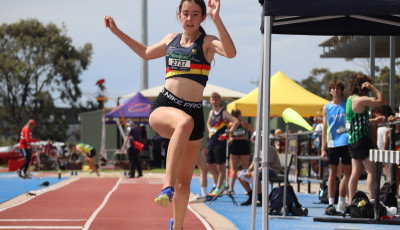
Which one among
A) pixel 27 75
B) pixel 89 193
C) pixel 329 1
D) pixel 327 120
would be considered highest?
pixel 27 75

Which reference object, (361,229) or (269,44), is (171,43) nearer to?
(269,44)

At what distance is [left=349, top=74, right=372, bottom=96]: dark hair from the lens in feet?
31.7

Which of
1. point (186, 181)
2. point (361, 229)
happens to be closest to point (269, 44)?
point (186, 181)

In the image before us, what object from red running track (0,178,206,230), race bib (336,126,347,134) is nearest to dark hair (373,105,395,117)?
race bib (336,126,347,134)

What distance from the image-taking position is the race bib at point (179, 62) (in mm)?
5633

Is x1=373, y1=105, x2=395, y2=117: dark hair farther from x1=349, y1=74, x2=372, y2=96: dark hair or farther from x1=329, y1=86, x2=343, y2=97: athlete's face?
x1=349, y1=74, x2=372, y2=96: dark hair

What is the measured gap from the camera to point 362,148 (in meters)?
9.55

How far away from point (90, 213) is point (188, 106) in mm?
5037

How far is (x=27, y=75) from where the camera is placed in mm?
53531

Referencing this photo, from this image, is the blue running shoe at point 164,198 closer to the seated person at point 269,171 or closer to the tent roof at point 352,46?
the seated person at point 269,171

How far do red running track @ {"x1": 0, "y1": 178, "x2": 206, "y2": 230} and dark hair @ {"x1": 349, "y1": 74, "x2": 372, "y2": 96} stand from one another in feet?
9.70

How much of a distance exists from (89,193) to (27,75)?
40.6 meters

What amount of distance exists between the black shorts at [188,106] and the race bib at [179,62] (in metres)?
0.22

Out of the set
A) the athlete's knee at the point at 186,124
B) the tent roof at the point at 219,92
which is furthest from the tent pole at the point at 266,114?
the tent roof at the point at 219,92
